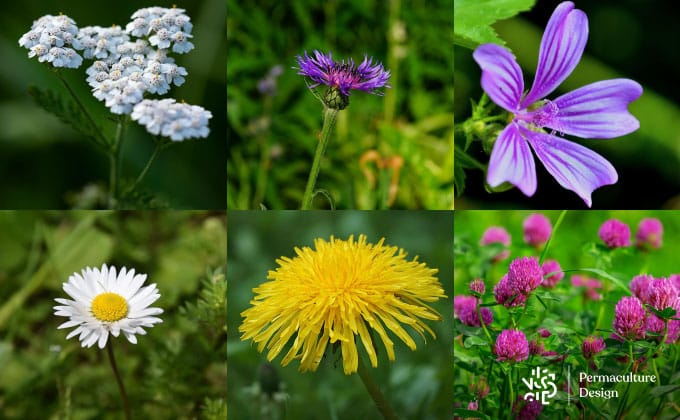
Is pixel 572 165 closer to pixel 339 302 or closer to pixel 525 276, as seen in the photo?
pixel 525 276

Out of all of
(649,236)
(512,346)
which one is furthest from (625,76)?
(512,346)

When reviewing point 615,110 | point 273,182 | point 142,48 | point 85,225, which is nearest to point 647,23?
point 615,110

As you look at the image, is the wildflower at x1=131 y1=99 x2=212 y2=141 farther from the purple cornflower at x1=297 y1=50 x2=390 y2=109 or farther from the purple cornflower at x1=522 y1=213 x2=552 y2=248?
the purple cornflower at x1=522 y1=213 x2=552 y2=248

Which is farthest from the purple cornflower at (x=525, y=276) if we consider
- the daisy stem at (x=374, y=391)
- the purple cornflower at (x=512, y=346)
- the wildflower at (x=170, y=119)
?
the wildflower at (x=170, y=119)

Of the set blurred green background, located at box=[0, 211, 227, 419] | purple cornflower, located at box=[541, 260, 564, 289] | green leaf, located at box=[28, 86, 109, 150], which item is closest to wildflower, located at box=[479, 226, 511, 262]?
purple cornflower, located at box=[541, 260, 564, 289]

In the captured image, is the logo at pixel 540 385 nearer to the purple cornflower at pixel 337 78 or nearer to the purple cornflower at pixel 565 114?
the purple cornflower at pixel 565 114

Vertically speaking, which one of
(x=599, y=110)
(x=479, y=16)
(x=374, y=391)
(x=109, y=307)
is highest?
(x=479, y=16)

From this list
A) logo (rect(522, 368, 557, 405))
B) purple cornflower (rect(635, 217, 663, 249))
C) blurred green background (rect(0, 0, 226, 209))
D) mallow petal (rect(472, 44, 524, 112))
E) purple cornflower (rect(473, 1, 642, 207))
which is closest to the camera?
mallow petal (rect(472, 44, 524, 112))

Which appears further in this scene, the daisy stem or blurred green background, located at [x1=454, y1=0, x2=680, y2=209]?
blurred green background, located at [x1=454, y1=0, x2=680, y2=209]
